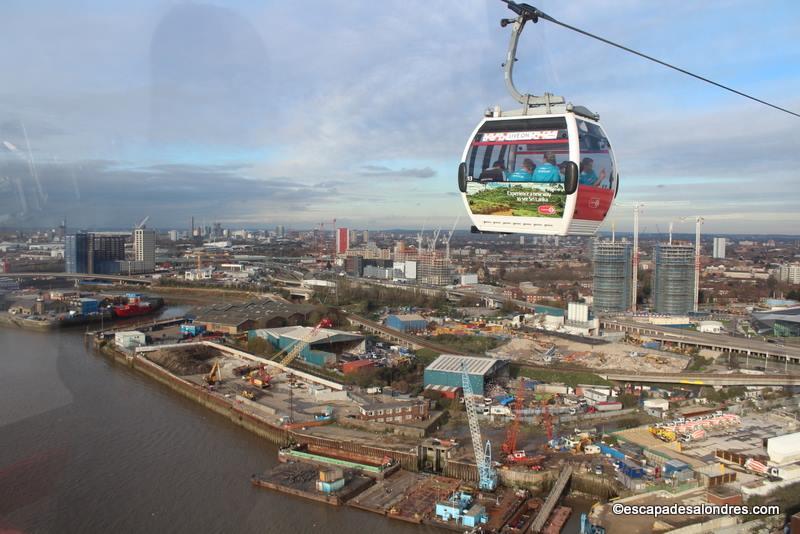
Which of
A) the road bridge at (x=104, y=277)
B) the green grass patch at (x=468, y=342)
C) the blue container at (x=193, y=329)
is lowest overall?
the blue container at (x=193, y=329)

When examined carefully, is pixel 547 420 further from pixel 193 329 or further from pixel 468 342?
pixel 193 329

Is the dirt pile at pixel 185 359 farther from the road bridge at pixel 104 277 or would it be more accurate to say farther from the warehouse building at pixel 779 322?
the warehouse building at pixel 779 322

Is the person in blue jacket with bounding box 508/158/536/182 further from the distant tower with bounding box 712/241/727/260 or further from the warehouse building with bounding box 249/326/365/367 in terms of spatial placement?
the distant tower with bounding box 712/241/727/260

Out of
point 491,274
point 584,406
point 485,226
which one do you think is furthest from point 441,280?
point 485,226

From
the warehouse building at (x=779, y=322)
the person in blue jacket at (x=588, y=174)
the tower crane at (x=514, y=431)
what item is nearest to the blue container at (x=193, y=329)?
the tower crane at (x=514, y=431)

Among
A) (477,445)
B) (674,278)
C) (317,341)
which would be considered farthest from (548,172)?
(674,278)

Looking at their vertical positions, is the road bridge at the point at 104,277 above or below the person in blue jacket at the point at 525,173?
below

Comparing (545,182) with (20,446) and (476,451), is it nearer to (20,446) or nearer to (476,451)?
(476,451)
